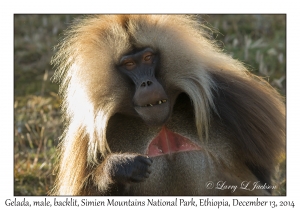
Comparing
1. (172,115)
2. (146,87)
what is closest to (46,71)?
(172,115)

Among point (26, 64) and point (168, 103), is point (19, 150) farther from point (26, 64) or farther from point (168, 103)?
point (168, 103)

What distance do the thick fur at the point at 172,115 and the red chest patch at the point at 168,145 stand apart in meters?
0.04

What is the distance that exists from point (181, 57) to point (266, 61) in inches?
137

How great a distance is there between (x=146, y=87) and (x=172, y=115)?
1.84 ft

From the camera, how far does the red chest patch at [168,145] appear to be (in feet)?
16.3

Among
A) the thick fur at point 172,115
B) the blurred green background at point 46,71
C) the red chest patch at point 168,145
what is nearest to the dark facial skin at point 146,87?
the thick fur at point 172,115

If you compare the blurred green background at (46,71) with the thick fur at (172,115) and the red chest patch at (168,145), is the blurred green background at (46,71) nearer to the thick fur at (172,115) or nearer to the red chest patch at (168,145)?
the thick fur at (172,115)

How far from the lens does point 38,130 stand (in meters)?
6.87

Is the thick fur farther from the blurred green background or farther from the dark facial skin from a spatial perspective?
the blurred green background

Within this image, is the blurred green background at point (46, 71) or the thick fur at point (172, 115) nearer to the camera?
the thick fur at point (172, 115)

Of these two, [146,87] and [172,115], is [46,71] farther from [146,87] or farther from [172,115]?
[146,87]

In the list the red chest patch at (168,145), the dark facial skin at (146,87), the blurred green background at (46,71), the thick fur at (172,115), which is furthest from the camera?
the blurred green background at (46,71)
